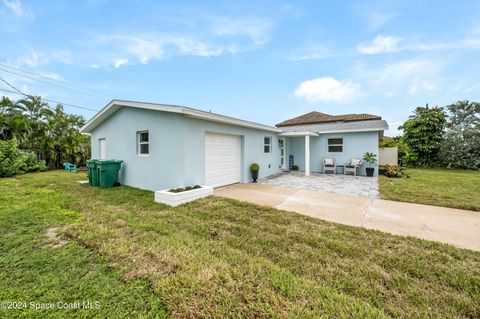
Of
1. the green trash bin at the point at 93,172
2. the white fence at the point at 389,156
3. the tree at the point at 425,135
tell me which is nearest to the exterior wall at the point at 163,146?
the green trash bin at the point at 93,172

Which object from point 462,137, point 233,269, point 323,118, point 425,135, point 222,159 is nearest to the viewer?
point 233,269

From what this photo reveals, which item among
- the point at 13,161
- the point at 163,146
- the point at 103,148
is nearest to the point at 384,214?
the point at 163,146

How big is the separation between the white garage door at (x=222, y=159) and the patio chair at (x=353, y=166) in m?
6.77

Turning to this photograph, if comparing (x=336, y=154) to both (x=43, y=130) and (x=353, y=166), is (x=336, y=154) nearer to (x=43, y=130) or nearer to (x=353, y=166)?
(x=353, y=166)

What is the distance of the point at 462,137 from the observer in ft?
55.6

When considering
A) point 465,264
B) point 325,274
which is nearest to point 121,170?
point 325,274

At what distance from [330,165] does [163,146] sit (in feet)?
31.9

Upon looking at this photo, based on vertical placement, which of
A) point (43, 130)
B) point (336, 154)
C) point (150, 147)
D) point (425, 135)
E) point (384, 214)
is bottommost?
point (384, 214)

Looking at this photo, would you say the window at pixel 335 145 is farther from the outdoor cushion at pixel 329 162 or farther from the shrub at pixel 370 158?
the shrub at pixel 370 158

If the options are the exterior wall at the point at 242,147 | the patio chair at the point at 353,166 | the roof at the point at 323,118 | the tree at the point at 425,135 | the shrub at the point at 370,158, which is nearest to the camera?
the exterior wall at the point at 242,147

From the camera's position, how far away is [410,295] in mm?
2215

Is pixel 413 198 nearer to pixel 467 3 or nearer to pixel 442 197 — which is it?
pixel 442 197

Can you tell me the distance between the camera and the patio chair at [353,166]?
38.1 ft

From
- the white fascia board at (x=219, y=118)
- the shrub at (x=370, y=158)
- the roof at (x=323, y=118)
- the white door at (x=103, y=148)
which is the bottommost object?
the shrub at (x=370, y=158)
